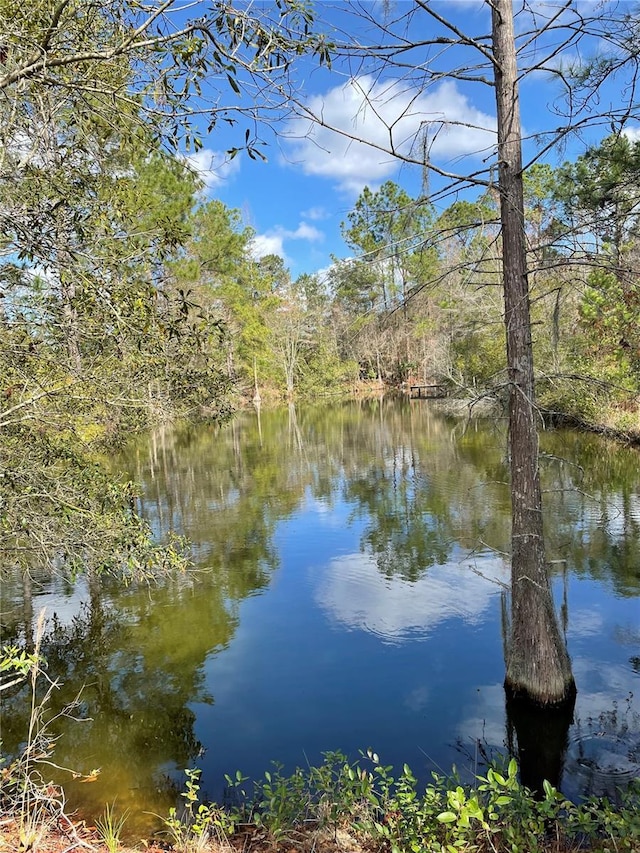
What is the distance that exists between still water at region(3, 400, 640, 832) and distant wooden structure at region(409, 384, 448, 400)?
80.3 feet

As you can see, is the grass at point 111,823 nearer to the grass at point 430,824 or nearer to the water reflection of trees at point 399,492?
the grass at point 430,824

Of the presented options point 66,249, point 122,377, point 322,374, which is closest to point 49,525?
point 122,377

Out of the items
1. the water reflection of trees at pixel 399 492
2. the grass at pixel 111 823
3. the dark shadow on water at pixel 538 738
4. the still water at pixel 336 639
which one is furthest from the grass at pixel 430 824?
the water reflection of trees at pixel 399 492

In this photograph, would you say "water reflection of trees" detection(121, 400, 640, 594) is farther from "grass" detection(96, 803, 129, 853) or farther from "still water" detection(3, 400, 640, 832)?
"grass" detection(96, 803, 129, 853)

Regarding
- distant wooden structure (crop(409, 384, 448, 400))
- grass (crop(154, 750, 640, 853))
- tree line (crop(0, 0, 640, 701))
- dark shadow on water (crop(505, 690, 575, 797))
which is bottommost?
dark shadow on water (crop(505, 690, 575, 797))

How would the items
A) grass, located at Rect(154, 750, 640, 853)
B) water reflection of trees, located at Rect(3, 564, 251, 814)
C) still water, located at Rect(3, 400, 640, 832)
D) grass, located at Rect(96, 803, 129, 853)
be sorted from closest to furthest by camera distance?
1. grass, located at Rect(154, 750, 640, 853)
2. grass, located at Rect(96, 803, 129, 853)
3. water reflection of trees, located at Rect(3, 564, 251, 814)
4. still water, located at Rect(3, 400, 640, 832)

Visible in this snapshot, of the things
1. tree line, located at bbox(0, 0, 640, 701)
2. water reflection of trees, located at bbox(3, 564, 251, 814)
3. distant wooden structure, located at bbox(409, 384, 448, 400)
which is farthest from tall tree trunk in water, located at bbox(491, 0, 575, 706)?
distant wooden structure, located at bbox(409, 384, 448, 400)

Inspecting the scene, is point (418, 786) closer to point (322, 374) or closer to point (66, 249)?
point (66, 249)

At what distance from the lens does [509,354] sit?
17.1ft

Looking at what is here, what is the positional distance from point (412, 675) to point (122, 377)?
4.52 m

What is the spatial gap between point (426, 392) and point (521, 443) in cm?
3783

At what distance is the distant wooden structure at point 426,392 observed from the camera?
3881 cm

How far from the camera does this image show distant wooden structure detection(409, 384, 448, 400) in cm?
3881

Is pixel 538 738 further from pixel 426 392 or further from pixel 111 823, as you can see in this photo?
pixel 426 392
